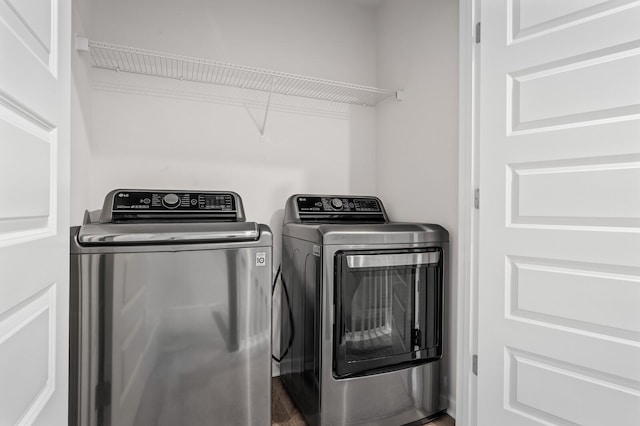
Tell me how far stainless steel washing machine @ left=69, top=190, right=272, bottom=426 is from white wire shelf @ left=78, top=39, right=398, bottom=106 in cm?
89

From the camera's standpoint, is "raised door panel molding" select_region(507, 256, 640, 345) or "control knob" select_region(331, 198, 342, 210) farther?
"control knob" select_region(331, 198, 342, 210)

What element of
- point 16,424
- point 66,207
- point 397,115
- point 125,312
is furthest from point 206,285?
point 397,115

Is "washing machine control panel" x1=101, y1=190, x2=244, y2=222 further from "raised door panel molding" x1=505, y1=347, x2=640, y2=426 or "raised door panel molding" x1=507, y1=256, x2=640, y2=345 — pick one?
"raised door panel molding" x1=505, y1=347, x2=640, y2=426

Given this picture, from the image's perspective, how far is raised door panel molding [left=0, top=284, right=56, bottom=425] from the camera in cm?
64

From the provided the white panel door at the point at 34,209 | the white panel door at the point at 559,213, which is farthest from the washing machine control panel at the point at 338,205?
the white panel door at the point at 34,209

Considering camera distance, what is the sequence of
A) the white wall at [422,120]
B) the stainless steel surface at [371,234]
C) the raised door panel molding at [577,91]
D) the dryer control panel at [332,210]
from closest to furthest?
the raised door panel molding at [577,91]
the stainless steel surface at [371,234]
the white wall at [422,120]
the dryer control panel at [332,210]

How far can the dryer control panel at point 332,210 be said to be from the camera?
1958 mm

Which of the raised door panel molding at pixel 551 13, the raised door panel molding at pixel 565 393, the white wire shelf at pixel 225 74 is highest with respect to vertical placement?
the white wire shelf at pixel 225 74

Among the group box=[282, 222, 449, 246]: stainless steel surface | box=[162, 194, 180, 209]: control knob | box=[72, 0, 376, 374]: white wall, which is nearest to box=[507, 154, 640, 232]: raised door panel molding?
box=[282, 222, 449, 246]: stainless steel surface

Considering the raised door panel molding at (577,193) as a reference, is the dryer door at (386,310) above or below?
below

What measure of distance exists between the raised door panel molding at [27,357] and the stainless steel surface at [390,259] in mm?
1063

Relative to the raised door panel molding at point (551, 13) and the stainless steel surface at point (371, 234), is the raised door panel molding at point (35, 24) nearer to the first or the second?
the stainless steel surface at point (371, 234)

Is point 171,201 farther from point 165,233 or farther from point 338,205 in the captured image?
point 338,205

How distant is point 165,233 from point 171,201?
400 mm
